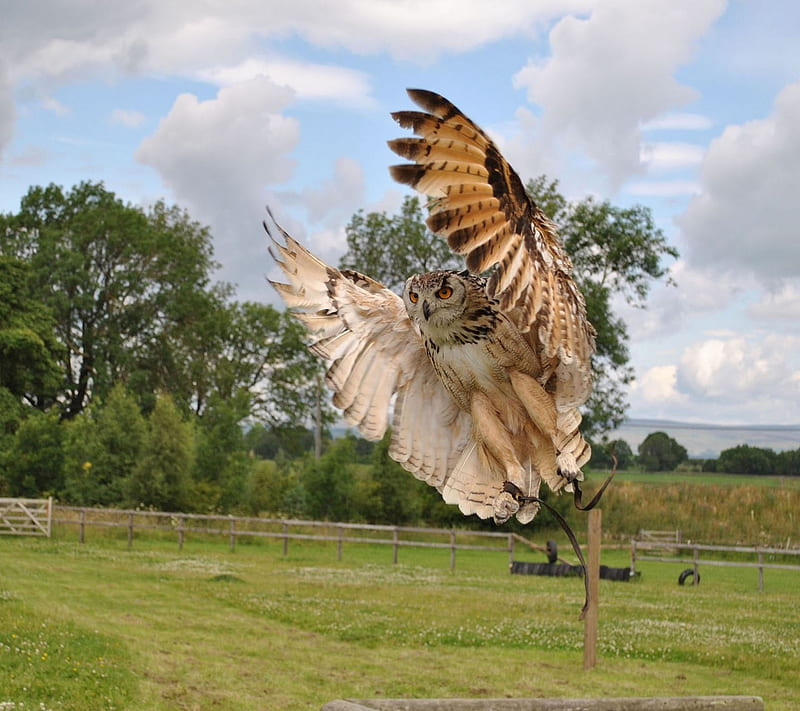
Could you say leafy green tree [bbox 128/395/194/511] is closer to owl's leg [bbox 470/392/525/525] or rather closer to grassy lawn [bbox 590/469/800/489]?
grassy lawn [bbox 590/469/800/489]

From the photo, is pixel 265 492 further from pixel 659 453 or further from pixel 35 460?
pixel 659 453

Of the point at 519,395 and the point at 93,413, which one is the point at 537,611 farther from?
the point at 93,413

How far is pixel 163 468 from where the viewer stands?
1067 inches

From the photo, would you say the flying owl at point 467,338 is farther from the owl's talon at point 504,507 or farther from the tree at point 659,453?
the tree at point 659,453

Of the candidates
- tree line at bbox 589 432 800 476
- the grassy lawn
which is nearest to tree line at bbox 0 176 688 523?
the grassy lawn

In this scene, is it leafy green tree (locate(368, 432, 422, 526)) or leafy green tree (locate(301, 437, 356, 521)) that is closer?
leafy green tree (locate(368, 432, 422, 526))

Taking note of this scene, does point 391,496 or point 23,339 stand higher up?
point 23,339

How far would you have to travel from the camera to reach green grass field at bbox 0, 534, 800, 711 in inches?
381

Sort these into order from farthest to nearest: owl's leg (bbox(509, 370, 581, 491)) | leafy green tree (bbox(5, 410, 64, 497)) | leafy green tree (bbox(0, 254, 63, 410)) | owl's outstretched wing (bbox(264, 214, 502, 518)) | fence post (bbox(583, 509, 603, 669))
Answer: leafy green tree (bbox(0, 254, 63, 410)) → leafy green tree (bbox(5, 410, 64, 497)) → owl's outstretched wing (bbox(264, 214, 502, 518)) → fence post (bbox(583, 509, 603, 669)) → owl's leg (bbox(509, 370, 581, 491))

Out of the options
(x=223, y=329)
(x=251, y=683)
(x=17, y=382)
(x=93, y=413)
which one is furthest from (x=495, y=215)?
(x=223, y=329)

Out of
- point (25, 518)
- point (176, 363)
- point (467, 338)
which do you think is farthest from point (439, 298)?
point (176, 363)

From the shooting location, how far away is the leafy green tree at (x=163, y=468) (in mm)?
26859

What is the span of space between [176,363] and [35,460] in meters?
10.0

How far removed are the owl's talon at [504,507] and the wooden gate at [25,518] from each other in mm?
22417
